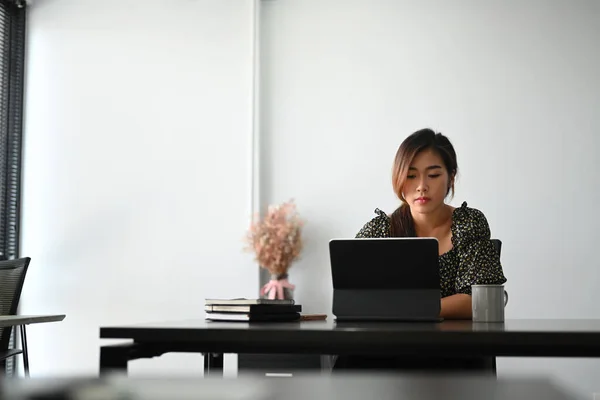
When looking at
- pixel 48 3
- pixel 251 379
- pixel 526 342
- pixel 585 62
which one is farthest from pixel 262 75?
pixel 251 379

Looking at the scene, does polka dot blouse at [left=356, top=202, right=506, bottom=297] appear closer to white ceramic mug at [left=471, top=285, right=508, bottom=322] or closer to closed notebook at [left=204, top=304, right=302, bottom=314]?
white ceramic mug at [left=471, top=285, right=508, bottom=322]

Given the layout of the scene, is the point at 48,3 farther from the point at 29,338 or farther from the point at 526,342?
the point at 526,342

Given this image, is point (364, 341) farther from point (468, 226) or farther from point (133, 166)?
point (133, 166)

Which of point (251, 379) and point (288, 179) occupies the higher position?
point (288, 179)

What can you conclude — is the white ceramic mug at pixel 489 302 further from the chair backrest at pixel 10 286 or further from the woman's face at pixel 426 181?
the chair backrest at pixel 10 286

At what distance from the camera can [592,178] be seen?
14.8ft

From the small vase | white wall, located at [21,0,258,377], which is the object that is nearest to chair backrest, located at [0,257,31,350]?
white wall, located at [21,0,258,377]

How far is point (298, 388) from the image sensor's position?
314mm

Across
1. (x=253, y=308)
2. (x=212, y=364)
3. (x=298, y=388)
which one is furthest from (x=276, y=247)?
(x=298, y=388)

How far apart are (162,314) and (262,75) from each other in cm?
166

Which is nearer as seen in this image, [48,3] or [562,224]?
[562,224]

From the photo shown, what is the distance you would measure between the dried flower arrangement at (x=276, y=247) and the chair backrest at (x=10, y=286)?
1.53 metres

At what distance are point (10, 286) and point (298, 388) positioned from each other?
3238 millimetres

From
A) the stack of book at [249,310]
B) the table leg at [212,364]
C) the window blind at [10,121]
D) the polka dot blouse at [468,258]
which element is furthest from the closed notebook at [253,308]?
the window blind at [10,121]
